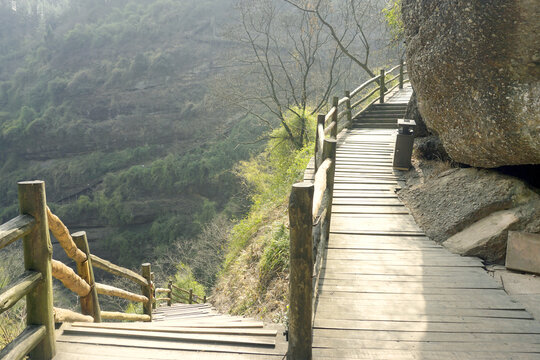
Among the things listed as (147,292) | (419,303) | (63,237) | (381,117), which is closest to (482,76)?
(419,303)

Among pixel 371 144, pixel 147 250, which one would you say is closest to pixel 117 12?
pixel 147 250

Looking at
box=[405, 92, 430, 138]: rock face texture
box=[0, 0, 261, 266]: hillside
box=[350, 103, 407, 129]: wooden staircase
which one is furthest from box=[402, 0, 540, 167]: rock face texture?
box=[0, 0, 261, 266]: hillside

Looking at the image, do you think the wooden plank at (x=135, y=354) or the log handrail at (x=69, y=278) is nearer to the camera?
A: the wooden plank at (x=135, y=354)

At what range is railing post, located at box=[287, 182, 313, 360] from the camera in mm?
2062

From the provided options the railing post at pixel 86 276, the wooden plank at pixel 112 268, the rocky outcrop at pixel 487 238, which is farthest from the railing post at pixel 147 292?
the rocky outcrop at pixel 487 238

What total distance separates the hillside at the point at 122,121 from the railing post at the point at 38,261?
1143 inches

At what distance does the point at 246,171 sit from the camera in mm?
22500

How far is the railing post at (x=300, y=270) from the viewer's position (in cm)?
206

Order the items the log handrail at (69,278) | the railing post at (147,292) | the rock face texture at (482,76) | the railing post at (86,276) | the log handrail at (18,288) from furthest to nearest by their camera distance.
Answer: the railing post at (147,292) < the rock face texture at (482,76) < the railing post at (86,276) < the log handrail at (69,278) < the log handrail at (18,288)

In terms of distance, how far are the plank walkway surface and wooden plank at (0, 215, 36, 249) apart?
1.90 meters

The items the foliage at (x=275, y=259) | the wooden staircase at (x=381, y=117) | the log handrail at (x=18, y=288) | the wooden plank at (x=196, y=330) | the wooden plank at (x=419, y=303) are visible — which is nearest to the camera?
the log handrail at (x=18, y=288)

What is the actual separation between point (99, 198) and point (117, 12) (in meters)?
53.7

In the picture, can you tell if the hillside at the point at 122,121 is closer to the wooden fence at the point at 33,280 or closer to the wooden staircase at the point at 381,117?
the wooden staircase at the point at 381,117

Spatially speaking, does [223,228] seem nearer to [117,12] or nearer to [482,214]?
[482,214]
